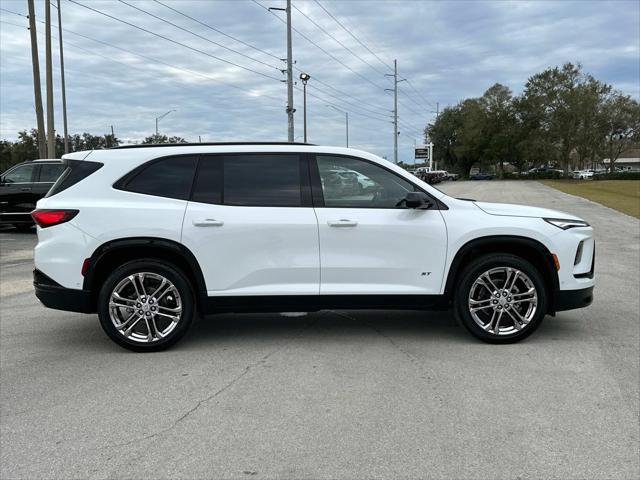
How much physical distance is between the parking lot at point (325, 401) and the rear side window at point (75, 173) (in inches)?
60.5

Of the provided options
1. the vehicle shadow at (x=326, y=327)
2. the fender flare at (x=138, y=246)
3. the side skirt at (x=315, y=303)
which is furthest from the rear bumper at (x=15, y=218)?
the side skirt at (x=315, y=303)

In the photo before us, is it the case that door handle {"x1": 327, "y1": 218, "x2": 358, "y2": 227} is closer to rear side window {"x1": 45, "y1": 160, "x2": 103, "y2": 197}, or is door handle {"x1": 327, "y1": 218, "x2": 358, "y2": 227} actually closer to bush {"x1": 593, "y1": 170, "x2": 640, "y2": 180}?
rear side window {"x1": 45, "y1": 160, "x2": 103, "y2": 197}

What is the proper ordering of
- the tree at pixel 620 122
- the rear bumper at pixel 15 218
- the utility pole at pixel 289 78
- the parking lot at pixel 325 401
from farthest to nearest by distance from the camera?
the tree at pixel 620 122 < the utility pole at pixel 289 78 < the rear bumper at pixel 15 218 < the parking lot at pixel 325 401

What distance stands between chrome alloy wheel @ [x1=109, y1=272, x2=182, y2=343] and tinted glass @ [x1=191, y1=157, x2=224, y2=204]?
0.82 meters

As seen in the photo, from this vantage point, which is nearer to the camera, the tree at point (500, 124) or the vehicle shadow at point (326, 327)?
the vehicle shadow at point (326, 327)

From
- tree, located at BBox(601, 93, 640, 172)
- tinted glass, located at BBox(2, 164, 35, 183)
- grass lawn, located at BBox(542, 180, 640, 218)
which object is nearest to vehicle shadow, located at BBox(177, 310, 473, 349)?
tinted glass, located at BBox(2, 164, 35, 183)

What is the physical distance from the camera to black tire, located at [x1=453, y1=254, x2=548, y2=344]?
5.18 m

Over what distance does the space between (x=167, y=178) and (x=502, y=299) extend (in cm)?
330

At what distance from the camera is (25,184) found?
50.0ft

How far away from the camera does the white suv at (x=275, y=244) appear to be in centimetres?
504

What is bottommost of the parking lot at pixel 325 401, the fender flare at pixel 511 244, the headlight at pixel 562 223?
the parking lot at pixel 325 401

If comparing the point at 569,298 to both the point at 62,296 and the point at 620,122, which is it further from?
the point at 620,122

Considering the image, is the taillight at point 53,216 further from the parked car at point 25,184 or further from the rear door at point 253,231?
the parked car at point 25,184

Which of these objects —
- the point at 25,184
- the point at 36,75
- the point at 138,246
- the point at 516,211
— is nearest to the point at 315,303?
the point at 138,246
